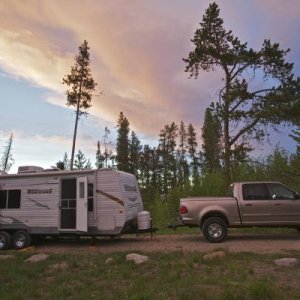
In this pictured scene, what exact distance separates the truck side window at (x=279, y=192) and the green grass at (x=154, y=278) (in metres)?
3.22

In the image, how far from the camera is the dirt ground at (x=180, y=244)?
1452cm

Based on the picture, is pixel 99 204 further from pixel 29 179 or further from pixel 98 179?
pixel 29 179

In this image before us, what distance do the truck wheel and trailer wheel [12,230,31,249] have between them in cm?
637

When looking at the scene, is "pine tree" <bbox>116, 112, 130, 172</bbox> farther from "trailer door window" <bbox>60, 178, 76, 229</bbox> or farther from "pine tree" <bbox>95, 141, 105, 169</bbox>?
"trailer door window" <bbox>60, 178, 76, 229</bbox>

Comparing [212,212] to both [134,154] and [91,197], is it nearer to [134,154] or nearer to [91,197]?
[91,197]

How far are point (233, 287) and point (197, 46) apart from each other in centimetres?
2109

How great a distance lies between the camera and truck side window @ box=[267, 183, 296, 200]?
52.5 feet

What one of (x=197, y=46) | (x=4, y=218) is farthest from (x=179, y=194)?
(x=4, y=218)

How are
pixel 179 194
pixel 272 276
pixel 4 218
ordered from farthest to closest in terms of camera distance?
pixel 179 194, pixel 4 218, pixel 272 276

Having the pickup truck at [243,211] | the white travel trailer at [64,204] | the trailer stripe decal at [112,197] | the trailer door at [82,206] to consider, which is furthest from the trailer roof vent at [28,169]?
the pickup truck at [243,211]

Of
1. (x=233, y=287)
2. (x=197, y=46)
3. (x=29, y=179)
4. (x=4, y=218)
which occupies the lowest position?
(x=233, y=287)

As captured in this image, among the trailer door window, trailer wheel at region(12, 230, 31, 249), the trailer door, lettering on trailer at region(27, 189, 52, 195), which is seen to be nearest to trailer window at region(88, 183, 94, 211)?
the trailer door

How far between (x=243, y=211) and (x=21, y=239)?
801cm

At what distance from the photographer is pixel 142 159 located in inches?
3253
